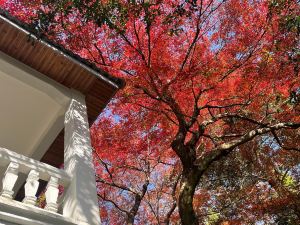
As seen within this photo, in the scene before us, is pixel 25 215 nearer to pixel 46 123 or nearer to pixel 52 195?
pixel 52 195

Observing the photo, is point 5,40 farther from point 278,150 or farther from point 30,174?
point 278,150

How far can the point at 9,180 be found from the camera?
5.18 meters

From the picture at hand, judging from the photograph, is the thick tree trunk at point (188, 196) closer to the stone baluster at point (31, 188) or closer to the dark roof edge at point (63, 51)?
the dark roof edge at point (63, 51)

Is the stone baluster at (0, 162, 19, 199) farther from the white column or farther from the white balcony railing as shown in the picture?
the white column

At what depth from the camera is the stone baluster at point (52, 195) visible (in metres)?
5.19

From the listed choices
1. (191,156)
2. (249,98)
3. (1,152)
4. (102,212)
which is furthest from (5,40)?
(102,212)

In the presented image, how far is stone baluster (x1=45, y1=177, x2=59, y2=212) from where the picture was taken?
519 centimetres

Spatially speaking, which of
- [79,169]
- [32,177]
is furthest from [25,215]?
[79,169]

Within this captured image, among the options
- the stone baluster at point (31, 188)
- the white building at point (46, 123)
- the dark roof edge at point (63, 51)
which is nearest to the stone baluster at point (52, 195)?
the white building at point (46, 123)

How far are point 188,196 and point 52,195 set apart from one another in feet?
12.2

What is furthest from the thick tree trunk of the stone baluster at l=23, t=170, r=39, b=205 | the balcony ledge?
the stone baluster at l=23, t=170, r=39, b=205

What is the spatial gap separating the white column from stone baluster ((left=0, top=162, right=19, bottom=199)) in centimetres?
82

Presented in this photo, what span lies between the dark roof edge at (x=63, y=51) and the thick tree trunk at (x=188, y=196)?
264 centimetres

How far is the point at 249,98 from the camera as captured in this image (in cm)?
1344
